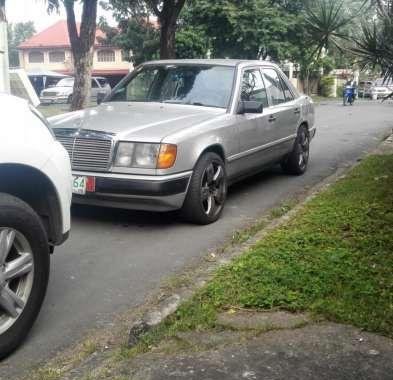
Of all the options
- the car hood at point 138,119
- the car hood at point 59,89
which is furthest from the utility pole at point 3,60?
the car hood at point 59,89

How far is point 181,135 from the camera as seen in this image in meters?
5.82

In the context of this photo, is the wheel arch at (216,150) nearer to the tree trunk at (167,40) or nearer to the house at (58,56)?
the tree trunk at (167,40)

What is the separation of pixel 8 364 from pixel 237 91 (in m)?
4.45

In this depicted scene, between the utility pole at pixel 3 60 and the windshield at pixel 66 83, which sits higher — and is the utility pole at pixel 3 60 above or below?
above

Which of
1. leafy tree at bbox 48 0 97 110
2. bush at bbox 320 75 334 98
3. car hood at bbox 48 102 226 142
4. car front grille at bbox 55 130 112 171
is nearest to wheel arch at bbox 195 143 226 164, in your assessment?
car hood at bbox 48 102 226 142

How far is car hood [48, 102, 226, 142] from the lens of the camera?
5812 mm

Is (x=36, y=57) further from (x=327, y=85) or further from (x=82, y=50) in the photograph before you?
(x=82, y=50)

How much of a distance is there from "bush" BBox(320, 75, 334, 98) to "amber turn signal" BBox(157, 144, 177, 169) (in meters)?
43.1

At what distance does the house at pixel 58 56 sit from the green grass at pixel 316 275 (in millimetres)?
53090

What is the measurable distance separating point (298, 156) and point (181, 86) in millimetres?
2441

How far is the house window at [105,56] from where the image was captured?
58797mm

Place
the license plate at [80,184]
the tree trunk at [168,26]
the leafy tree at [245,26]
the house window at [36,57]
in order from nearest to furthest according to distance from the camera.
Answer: the license plate at [80,184]
the tree trunk at [168,26]
the leafy tree at [245,26]
the house window at [36,57]

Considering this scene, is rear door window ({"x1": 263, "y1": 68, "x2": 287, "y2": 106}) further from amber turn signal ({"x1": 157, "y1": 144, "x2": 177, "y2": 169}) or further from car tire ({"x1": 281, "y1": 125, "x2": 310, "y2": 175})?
amber turn signal ({"x1": 157, "y1": 144, "x2": 177, "y2": 169})

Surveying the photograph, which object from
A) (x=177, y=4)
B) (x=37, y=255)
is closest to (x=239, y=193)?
(x=37, y=255)
